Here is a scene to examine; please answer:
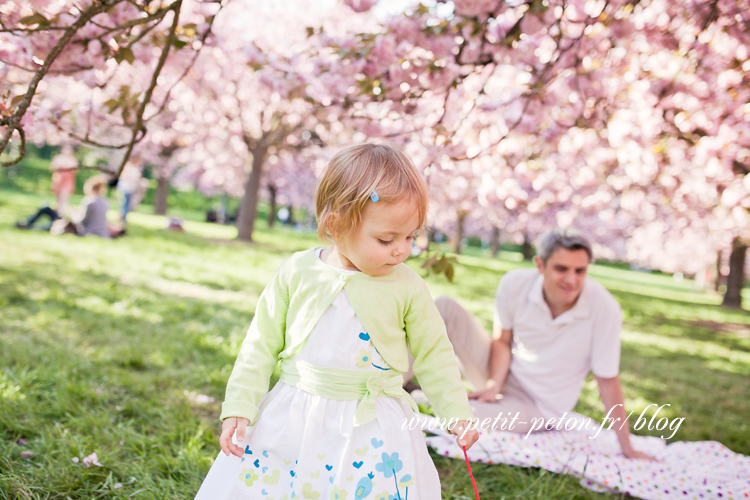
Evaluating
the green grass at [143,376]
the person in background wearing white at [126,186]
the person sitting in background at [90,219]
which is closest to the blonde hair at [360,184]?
the green grass at [143,376]

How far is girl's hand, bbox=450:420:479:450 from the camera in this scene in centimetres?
143

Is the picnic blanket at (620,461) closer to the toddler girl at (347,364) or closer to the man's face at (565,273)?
the man's face at (565,273)

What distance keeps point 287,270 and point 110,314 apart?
2.92 m

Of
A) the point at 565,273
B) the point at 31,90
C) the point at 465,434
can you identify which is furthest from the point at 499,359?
the point at 31,90

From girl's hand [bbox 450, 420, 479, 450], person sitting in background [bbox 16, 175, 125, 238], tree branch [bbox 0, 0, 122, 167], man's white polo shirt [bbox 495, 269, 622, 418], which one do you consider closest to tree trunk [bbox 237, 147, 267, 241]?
person sitting in background [bbox 16, 175, 125, 238]

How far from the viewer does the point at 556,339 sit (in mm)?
2762

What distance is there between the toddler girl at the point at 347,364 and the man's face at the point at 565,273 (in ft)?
4.14

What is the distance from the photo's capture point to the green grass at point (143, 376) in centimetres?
195

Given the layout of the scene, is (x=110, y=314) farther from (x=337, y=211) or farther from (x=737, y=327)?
(x=737, y=327)

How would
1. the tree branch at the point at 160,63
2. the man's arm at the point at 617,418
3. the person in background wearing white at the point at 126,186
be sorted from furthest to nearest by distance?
the person in background wearing white at the point at 126,186 < the man's arm at the point at 617,418 < the tree branch at the point at 160,63

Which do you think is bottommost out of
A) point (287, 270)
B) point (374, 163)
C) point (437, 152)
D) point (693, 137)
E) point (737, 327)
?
point (737, 327)

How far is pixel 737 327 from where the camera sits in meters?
9.03

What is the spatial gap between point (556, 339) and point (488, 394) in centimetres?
46

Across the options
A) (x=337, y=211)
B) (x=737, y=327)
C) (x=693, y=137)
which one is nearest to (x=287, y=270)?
(x=337, y=211)
